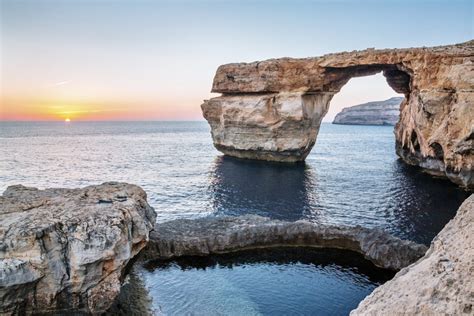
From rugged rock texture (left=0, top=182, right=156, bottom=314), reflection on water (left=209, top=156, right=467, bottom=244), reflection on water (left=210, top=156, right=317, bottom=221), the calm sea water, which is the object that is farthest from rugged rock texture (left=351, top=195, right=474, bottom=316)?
reflection on water (left=210, top=156, right=317, bottom=221)

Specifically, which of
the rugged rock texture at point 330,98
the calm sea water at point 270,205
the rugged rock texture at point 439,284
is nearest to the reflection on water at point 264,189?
the calm sea water at point 270,205

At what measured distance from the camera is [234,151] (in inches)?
2857

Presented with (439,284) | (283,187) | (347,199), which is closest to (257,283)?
(439,284)

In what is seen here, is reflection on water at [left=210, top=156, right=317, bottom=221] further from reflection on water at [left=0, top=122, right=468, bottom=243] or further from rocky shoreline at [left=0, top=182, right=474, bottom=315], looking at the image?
rocky shoreline at [left=0, top=182, right=474, bottom=315]

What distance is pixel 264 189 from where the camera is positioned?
46.5 m

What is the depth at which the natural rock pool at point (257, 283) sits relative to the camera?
2034cm

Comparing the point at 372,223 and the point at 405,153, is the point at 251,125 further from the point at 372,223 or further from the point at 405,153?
the point at 372,223

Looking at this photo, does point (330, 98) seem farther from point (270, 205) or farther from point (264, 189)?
point (270, 205)

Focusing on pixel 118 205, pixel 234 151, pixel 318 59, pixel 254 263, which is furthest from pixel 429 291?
pixel 234 151

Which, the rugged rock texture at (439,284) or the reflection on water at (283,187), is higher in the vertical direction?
the rugged rock texture at (439,284)

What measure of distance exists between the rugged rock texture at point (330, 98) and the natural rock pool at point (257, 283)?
73.5 ft

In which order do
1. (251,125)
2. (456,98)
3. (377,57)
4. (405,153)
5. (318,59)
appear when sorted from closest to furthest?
1. (456,98)
2. (377,57)
3. (318,59)
4. (251,125)
5. (405,153)

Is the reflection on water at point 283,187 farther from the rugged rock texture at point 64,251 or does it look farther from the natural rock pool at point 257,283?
the rugged rock texture at point 64,251

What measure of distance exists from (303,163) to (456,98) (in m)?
29.2
